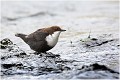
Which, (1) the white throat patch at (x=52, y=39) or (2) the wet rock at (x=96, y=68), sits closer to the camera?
(2) the wet rock at (x=96, y=68)

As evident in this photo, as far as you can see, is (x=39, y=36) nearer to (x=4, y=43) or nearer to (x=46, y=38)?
(x=46, y=38)

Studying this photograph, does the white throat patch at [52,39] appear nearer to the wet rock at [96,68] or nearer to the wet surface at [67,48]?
the wet surface at [67,48]

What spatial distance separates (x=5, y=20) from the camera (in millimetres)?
14930

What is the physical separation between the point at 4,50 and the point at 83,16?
290 inches

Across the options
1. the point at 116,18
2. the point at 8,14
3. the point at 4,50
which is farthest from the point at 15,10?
the point at 4,50

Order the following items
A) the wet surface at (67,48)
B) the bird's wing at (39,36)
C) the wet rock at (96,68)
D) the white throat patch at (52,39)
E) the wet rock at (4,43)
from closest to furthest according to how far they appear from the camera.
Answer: the wet rock at (96,68) < the wet surface at (67,48) < the white throat patch at (52,39) < the bird's wing at (39,36) < the wet rock at (4,43)

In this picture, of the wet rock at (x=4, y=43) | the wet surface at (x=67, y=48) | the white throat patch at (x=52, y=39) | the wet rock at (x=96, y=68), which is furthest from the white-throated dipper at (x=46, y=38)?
the wet rock at (x=96, y=68)

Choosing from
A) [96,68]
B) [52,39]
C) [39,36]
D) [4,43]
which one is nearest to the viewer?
[96,68]

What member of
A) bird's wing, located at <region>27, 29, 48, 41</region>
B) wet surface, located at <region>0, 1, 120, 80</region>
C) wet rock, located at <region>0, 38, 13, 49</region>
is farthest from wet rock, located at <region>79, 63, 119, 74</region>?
wet rock, located at <region>0, 38, 13, 49</region>

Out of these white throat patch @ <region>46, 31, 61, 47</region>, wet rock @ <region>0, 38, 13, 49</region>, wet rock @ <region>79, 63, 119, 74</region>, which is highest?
white throat patch @ <region>46, 31, 61, 47</region>

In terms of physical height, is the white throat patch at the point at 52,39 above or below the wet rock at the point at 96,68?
above

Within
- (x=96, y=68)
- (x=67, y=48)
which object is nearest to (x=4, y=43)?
(x=67, y=48)

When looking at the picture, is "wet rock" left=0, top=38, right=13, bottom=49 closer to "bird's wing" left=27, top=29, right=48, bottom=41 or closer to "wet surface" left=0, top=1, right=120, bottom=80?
"wet surface" left=0, top=1, right=120, bottom=80

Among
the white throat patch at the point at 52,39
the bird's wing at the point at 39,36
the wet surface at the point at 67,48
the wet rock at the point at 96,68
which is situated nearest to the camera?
the wet rock at the point at 96,68
